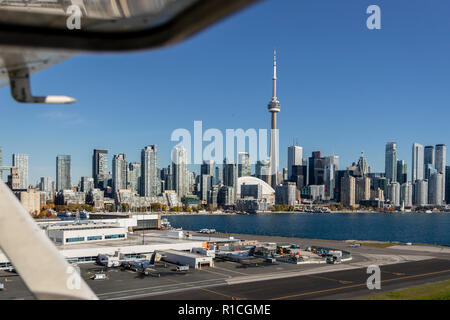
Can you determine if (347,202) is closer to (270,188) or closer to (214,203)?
(270,188)

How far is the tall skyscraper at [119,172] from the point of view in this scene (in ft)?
553

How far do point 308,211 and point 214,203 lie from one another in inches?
1527

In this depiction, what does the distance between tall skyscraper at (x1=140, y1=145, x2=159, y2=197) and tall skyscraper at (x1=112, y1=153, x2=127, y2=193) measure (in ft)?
27.5

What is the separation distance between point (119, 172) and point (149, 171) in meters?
12.6

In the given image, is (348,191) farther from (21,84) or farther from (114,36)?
(114,36)

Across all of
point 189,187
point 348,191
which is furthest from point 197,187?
point 348,191

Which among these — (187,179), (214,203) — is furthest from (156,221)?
(187,179)

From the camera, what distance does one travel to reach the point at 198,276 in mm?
24922

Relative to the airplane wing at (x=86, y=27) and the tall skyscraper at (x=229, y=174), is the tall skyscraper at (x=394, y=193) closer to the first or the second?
the tall skyscraper at (x=229, y=174)

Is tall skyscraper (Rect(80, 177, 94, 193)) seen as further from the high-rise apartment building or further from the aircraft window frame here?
the aircraft window frame

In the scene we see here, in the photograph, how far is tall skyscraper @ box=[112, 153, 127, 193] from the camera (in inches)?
6632

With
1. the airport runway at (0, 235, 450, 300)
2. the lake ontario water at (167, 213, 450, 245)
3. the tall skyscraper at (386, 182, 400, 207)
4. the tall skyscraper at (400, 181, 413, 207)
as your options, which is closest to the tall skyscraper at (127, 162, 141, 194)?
the lake ontario water at (167, 213, 450, 245)

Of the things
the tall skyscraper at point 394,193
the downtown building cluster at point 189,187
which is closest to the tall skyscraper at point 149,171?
the downtown building cluster at point 189,187
